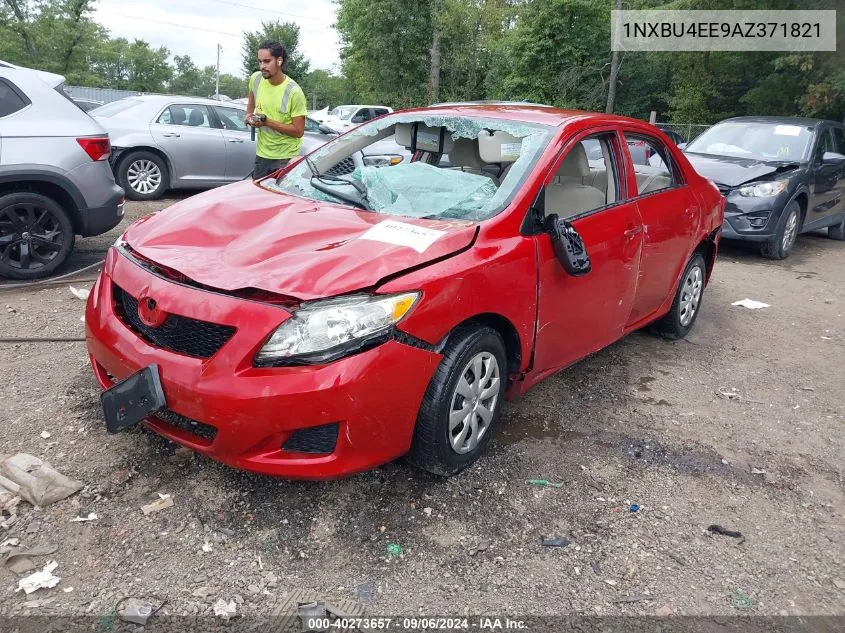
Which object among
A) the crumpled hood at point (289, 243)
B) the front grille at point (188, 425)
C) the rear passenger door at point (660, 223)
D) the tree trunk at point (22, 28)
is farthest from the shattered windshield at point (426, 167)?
the tree trunk at point (22, 28)

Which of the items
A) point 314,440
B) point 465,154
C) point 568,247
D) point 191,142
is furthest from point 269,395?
point 191,142

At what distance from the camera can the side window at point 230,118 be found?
1002cm

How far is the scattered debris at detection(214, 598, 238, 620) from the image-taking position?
2267mm

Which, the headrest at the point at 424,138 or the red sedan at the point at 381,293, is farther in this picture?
the headrest at the point at 424,138

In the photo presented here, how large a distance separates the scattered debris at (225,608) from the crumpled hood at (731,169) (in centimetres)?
708

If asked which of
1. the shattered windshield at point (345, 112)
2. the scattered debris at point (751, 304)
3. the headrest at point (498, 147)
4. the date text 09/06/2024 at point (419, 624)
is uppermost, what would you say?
the shattered windshield at point (345, 112)

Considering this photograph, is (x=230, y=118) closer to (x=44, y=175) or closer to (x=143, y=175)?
(x=143, y=175)

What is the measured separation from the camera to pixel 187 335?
2602 millimetres

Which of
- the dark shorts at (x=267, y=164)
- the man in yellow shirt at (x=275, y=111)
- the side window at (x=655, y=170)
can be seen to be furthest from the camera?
the dark shorts at (x=267, y=164)

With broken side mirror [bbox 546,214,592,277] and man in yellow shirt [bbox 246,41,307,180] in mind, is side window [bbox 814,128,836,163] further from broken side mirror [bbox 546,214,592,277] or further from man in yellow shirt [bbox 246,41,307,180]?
broken side mirror [bbox 546,214,592,277]

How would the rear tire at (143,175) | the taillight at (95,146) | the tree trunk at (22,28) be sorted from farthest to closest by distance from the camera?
the tree trunk at (22,28) < the rear tire at (143,175) < the taillight at (95,146)

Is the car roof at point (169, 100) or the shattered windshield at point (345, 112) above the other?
the shattered windshield at point (345, 112)

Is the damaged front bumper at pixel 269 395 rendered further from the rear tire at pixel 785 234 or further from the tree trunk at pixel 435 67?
the tree trunk at pixel 435 67

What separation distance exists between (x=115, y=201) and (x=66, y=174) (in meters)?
0.46
